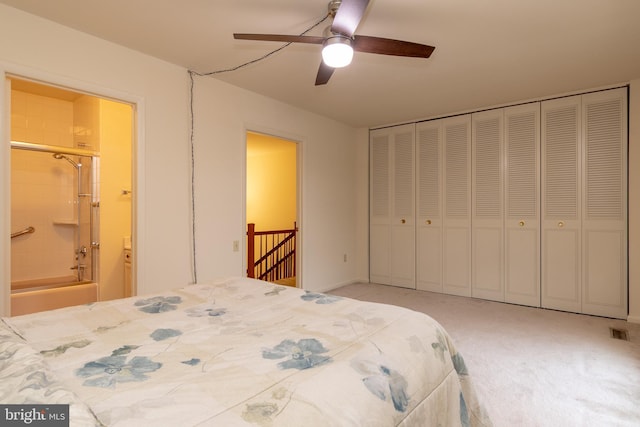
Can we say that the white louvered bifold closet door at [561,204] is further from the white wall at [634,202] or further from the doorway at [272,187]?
the doorway at [272,187]

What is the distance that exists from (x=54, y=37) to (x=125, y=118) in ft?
4.64

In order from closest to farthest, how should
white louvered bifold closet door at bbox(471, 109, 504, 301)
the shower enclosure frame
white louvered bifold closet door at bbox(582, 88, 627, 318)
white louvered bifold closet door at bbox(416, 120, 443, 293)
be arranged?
1. white louvered bifold closet door at bbox(582, 88, 627, 318)
2. the shower enclosure frame
3. white louvered bifold closet door at bbox(471, 109, 504, 301)
4. white louvered bifold closet door at bbox(416, 120, 443, 293)

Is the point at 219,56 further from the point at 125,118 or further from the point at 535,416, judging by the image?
the point at 535,416

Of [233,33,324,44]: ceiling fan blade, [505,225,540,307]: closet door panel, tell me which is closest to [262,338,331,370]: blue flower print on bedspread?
[233,33,324,44]: ceiling fan blade

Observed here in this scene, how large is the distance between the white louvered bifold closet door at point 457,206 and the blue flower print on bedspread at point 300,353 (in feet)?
12.1

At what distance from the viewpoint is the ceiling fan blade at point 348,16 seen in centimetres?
156

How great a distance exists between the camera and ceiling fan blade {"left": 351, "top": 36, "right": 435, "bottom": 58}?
189 cm

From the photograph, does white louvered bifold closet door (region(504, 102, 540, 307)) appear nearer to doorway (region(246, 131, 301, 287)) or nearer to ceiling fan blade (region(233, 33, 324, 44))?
ceiling fan blade (region(233, 33, 324, 44))

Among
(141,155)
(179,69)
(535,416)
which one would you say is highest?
(179,69)

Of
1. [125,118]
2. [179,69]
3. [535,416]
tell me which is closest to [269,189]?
[125,118]

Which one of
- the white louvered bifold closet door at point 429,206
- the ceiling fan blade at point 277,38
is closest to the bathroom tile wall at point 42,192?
the ceiling fan blade at point 277,38

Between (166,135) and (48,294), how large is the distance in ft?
6.33

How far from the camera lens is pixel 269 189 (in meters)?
6.89

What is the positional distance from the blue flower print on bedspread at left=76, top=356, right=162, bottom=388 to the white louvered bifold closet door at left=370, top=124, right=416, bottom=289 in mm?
4197
